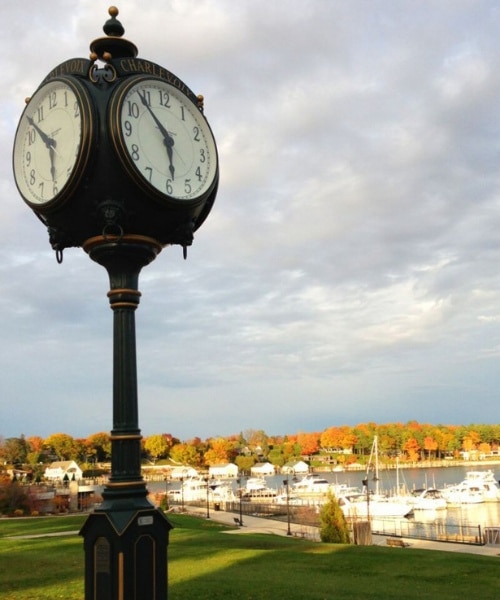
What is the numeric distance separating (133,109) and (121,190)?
28.0 inches

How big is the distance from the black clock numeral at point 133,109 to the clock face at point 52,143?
0.35 meters

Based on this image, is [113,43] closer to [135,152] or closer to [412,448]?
[135,152]

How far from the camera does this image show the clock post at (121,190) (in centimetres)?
567

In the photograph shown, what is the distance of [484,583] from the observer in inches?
520

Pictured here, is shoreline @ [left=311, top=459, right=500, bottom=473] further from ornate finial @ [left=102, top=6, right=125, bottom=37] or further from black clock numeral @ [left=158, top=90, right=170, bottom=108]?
ornate finial @ [left=102, top=6, right=125, bottom=37]

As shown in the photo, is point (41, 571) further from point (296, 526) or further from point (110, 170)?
point (296, 526)

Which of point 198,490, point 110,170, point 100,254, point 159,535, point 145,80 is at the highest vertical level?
point 145,80

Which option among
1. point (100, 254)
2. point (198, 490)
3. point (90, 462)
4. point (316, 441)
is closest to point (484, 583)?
point (100, 254)

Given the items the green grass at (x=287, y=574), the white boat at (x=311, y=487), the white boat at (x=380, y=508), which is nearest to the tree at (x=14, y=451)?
the white boat at (x=311, y=487)

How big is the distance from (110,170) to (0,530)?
2999 centimetres

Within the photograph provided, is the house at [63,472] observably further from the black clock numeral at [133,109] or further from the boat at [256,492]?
the black clock numeral at [133,109]

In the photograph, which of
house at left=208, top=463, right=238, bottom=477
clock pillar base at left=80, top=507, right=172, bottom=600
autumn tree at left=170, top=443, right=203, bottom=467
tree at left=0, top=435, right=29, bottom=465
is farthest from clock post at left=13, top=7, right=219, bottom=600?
autumn tree at left=170, top=443, right=203, bottom=467

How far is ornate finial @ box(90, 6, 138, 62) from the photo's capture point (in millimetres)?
6375

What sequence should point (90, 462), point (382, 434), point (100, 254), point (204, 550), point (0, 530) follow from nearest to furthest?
point (100, 254), point (204, 550), point (0, 530), point (90, 462), point (382, 434)
